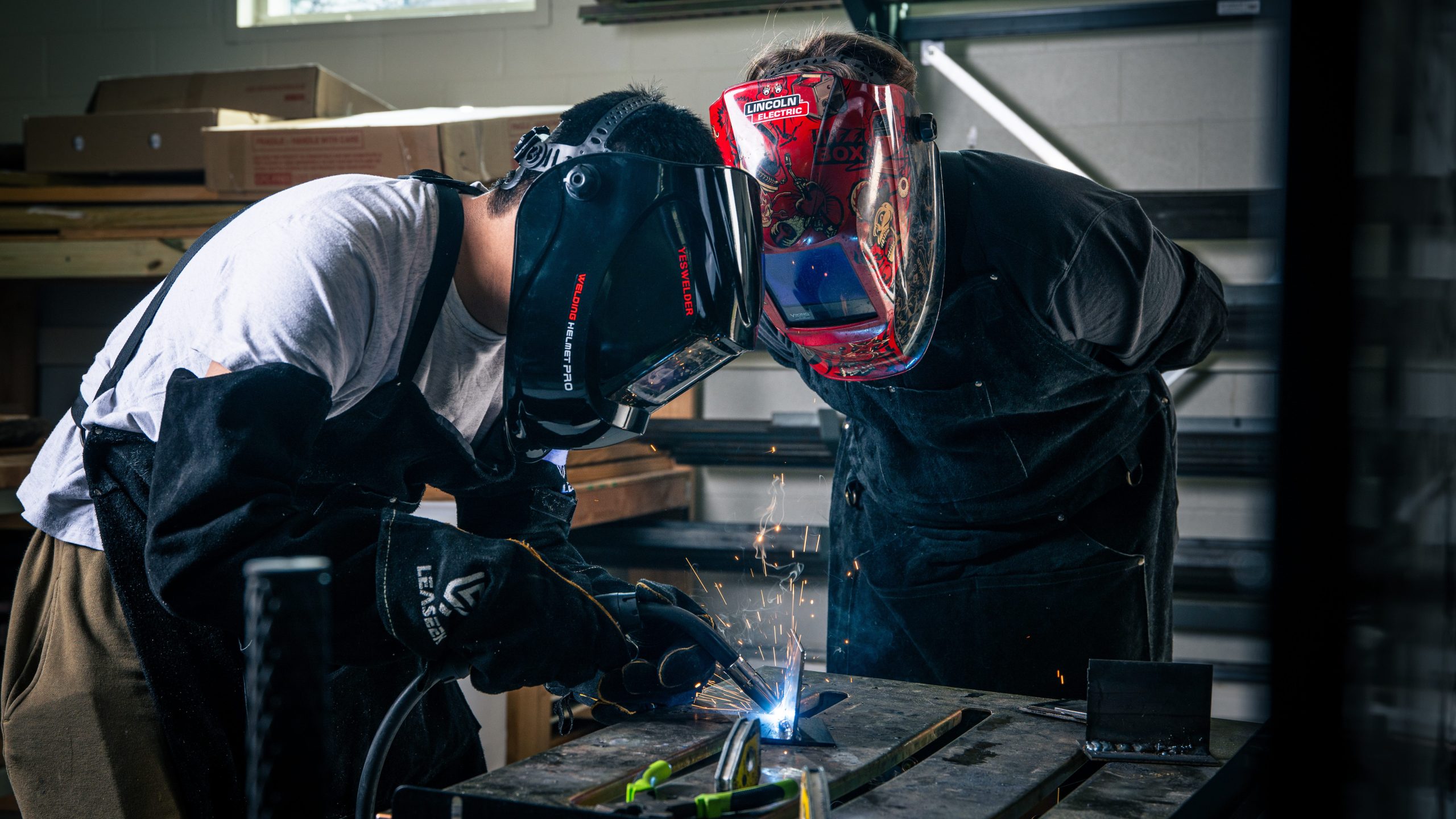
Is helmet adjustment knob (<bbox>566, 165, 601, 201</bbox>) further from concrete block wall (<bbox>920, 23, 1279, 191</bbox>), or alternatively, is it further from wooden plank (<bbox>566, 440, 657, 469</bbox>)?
concrete block wall (<bbox>920, 23, 1279, 191</bbox>)

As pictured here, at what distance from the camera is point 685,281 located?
4.00 feet

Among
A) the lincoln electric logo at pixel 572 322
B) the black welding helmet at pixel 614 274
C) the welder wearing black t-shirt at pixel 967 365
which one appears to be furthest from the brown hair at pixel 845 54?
the lincoln electric logo at pixel 572 322

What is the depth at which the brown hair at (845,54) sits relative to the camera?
62.8 inches

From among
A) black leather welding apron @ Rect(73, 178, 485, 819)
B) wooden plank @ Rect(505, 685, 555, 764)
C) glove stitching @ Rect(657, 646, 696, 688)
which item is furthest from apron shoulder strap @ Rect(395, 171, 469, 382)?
wooden plank @ Rect(505, 685, 555, 764)

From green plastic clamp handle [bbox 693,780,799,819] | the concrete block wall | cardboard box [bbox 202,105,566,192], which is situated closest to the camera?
green plastic clamp handle [bbox 693,780,799,819]

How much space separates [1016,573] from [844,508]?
380 millimetres

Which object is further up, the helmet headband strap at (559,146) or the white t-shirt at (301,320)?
the helmet headband strap at (559,146)

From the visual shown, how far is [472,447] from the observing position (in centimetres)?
146

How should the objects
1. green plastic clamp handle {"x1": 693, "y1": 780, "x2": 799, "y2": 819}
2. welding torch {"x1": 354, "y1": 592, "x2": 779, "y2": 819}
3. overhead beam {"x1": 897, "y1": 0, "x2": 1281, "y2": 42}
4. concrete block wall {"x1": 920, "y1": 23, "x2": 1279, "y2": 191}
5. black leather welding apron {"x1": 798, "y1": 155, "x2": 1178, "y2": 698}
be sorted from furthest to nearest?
concrete block wall {"x1": 920, "y1": 23, "x2": 1279, "y2": 191} < overhead beam {"x1": 897, "y1": 0, "x2": 1281, "y2": 42} < black leather welding apron {"x1": 798, "y1": 155, "x2": 1178, "y2": 698} < welding torch {"x1": 354, "y1": 592, "x2": 779, "y2": 819} < green plastic clamp handle {"x1": 693, "y1": 780, "x2": 799, "y2": 819}

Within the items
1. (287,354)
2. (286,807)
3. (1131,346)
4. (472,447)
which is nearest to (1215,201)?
(1131,346)

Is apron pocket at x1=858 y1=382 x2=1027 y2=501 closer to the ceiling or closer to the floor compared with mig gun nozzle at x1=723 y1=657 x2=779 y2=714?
closer to the ceiling

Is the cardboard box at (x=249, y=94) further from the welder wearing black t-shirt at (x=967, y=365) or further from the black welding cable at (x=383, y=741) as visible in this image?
the black welding cable at (x=383, y=741)

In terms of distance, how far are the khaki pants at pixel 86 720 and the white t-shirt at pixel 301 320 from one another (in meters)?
0.07

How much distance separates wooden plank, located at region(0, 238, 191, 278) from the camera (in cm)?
322
